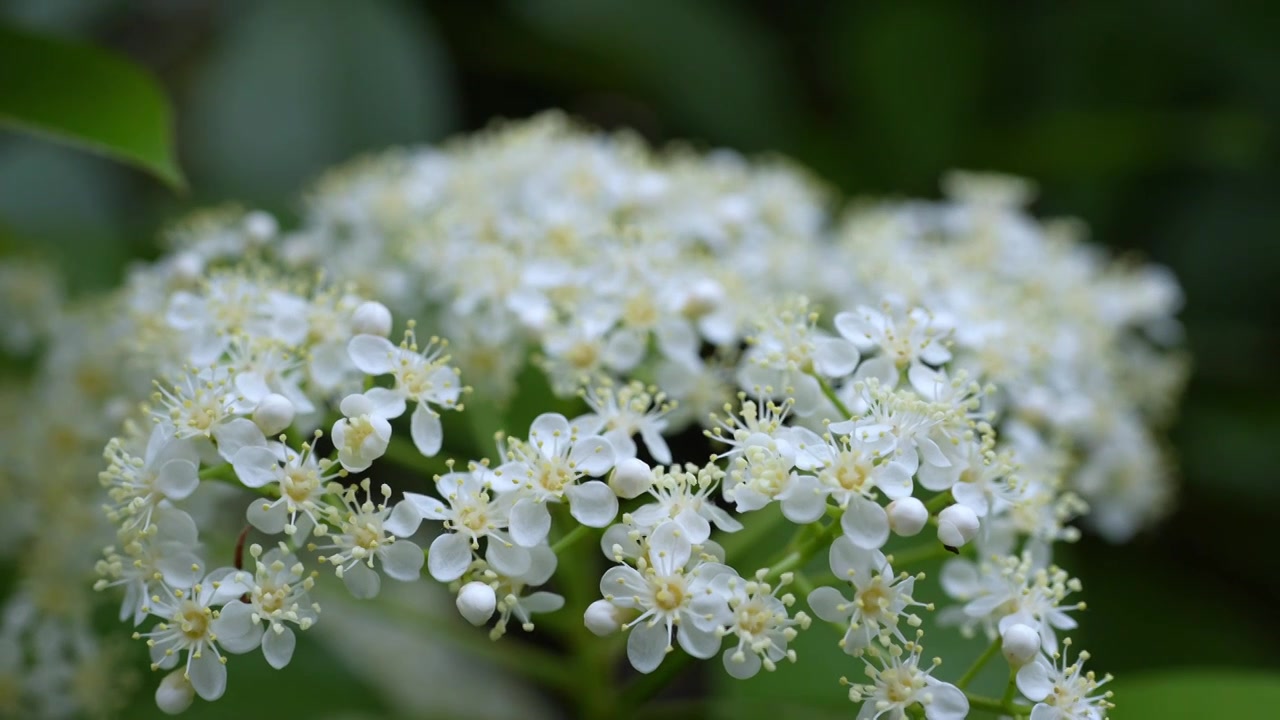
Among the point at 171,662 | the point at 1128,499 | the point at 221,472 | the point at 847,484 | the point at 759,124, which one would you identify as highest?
the point at 759,124

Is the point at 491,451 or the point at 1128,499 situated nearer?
the point at 491,451

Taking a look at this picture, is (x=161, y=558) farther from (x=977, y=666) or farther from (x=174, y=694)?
(x=977, y=666)

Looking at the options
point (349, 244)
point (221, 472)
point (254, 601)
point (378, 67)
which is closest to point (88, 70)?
point (349, 244)

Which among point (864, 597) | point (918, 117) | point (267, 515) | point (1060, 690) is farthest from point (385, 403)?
point (918, 117)

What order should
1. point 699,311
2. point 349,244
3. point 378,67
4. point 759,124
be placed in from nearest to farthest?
point 699,311, point 349,244, point 378,67, point 759,124

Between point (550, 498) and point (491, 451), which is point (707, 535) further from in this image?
point (491, 451)

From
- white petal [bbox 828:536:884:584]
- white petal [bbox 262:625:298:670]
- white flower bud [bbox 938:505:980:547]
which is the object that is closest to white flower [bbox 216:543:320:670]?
white petal [bbox 262:625:298:670]

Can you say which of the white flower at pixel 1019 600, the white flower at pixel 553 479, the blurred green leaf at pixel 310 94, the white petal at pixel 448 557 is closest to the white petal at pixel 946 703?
the white flower at pixel 1019 600

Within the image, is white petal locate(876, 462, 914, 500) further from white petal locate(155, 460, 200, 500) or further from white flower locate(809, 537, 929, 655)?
white petal locate(155, 460, 200, 500)
